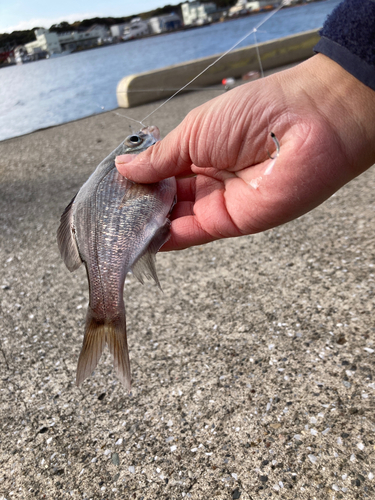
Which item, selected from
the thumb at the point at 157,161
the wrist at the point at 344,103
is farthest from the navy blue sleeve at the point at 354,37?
the thumb at the point at 157,161

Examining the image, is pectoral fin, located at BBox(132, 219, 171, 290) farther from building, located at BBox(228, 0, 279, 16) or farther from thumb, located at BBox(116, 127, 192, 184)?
building, located at BBox(228, 0, 279, 16)

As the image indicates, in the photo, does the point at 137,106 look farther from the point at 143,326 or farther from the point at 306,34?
the point at 143,326

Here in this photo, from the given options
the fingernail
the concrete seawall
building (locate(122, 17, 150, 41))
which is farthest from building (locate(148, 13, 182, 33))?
the concrete seawall

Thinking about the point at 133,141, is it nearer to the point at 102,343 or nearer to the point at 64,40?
the point at 64,40

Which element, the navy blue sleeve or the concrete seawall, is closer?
the navy blue sleeve

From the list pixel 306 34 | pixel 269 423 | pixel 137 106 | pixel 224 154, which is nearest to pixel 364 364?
pixel 269 423

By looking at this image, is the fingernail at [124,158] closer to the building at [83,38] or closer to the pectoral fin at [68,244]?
the pectoral fin at [68,244]
